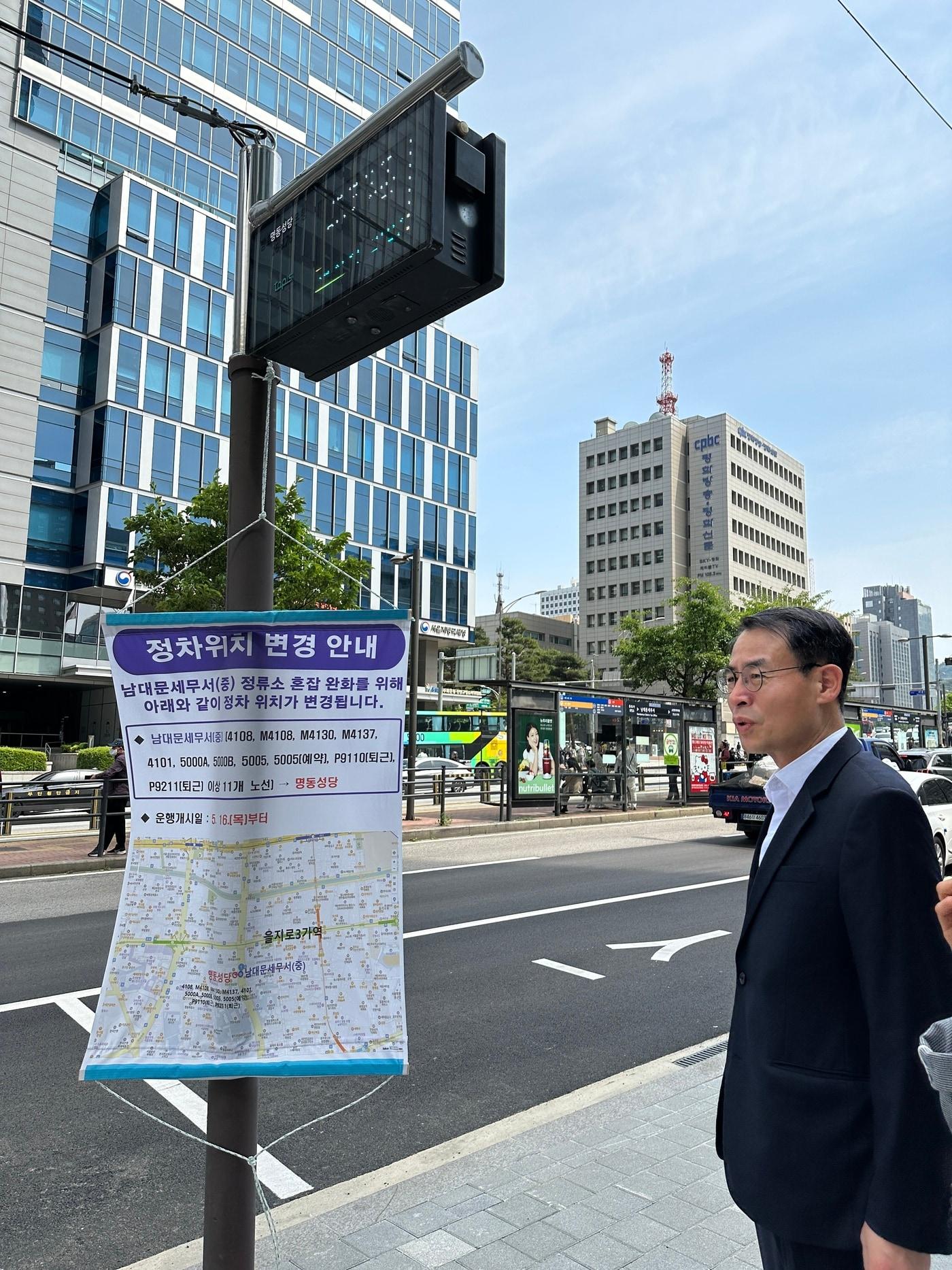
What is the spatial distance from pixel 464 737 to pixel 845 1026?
4056cm

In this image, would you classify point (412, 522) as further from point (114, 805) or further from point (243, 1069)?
point (243, 1069)

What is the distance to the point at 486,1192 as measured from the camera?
340cm

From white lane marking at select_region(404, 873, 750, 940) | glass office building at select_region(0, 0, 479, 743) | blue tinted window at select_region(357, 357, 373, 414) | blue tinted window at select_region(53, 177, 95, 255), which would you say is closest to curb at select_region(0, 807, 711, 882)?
white lane marking at select_region(404, 873, 750, 940)

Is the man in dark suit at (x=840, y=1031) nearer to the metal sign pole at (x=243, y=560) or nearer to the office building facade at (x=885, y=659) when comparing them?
the metal sign pole at (x=243, y=560)

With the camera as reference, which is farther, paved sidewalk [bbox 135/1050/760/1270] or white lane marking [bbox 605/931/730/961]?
white lane marking [bbox 605/931/730/961]

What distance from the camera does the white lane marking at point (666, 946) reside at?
25.4ft

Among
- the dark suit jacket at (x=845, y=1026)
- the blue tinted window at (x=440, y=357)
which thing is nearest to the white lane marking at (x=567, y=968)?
the dark suit jacket at (x=845, y=1026)

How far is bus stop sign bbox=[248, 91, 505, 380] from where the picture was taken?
2.25 metres

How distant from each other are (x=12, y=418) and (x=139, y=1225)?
47783 millimetres

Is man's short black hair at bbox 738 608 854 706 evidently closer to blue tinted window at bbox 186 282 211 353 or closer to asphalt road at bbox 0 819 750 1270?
asphalt road at bbox 0 819 750 1270

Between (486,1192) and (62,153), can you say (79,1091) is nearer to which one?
(486,1192)

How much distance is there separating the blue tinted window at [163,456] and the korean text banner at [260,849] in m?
48.9

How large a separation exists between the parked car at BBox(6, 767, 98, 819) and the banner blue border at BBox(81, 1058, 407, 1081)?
12.4 metres

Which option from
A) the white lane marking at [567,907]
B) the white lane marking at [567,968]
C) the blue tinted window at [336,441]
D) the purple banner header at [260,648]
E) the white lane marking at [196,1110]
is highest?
the blue tinted window at [336,441]
